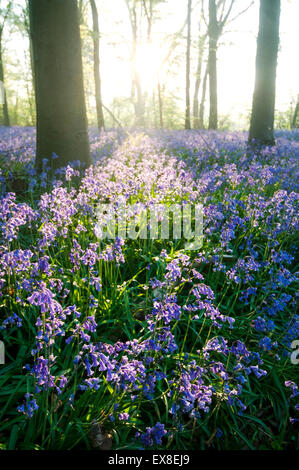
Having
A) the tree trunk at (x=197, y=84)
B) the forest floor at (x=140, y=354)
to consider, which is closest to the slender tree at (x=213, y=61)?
the tree trunk at (x=197, y=84)

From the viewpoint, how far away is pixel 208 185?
163 inches

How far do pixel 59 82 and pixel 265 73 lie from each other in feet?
20.5

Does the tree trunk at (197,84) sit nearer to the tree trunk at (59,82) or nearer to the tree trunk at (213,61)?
the tree trunk at (213,61)

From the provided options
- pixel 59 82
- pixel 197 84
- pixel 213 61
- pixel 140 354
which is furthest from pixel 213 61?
pixel 140 354

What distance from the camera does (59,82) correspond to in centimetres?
502

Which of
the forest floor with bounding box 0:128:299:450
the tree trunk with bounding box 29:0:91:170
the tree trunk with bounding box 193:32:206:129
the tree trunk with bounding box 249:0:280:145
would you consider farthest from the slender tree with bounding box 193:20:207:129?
the forest floor with bounding box 0:128:299:450

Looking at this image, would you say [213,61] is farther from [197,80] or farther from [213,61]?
[197,80]

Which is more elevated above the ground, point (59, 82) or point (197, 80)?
point (197, 80)

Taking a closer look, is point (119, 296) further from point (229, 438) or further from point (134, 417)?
point (229, 438)

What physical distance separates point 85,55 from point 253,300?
31292 mm

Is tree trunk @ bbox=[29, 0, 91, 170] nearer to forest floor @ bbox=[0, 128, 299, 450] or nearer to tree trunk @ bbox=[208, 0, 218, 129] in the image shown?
forest floor @ bbox=[0, 128, 299, 450]

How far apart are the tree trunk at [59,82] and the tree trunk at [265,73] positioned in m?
5.65

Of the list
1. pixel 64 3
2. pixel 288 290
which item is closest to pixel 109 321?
pixel 288 290

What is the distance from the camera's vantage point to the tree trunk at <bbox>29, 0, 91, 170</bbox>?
15.7 ft
